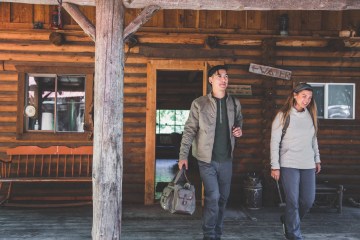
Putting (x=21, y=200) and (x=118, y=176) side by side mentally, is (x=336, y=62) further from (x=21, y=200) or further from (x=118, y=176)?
(x=21, y=200)

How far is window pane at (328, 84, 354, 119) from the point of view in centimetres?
748

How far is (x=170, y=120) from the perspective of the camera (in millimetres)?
19406

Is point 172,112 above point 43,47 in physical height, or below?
below

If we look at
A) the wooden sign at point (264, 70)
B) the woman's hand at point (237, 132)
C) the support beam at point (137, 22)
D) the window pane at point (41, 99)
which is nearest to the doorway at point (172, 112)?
the window pane at point (41, 99)

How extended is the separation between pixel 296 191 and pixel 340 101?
3.40 metres

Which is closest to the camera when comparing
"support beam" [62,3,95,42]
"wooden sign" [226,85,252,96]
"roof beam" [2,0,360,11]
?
"support beam" [62,3,95,42]

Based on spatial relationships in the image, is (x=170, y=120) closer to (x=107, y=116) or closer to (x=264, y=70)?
(x=264, y=70)

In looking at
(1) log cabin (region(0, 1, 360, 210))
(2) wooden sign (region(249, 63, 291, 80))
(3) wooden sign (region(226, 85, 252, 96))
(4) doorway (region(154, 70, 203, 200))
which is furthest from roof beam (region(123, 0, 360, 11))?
(4) doorway (region(154, 70, 203, 200))

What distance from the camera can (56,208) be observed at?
6754 mm

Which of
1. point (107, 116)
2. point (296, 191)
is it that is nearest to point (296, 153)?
point (296, 191)

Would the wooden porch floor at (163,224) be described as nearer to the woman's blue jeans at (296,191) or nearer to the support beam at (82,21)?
the woman's blue jeans at (296,191)

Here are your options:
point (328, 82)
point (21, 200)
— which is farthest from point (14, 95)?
point (328, 82)

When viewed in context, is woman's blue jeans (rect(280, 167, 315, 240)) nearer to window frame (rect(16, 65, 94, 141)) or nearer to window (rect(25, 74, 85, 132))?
window frame (rect(16, 65, 94, 141))

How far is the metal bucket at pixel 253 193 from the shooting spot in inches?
274
